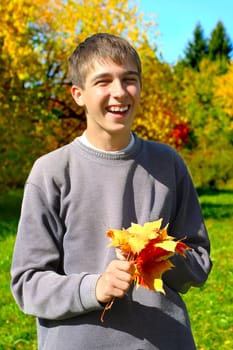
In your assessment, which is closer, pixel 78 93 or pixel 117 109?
pixel 117 109

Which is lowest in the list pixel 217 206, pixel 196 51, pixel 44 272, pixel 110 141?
pixel 217 206

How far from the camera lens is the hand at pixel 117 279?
5.61 feet

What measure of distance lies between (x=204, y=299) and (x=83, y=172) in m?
6.31

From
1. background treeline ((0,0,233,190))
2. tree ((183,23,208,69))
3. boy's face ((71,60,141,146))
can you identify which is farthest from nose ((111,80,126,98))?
tree ((183,23,208,69))

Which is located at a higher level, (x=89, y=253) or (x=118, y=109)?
(x=118, y=109)

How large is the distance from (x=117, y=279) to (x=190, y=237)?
525 mm

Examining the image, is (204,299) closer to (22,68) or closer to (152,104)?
(22,68)

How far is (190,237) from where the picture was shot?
7.09 feet

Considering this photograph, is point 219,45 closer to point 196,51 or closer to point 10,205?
point 196,51

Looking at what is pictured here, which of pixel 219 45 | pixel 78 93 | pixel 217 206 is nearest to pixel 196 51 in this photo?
pixel 219 45

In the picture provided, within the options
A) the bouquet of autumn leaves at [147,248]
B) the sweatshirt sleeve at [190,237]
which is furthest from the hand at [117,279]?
the sweatshirt sleeve at [190,237]

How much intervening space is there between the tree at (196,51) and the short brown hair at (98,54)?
50493 mm

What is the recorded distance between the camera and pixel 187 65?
171 ft

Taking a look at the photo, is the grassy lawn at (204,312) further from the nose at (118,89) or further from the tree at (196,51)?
the tree at (196,51)
